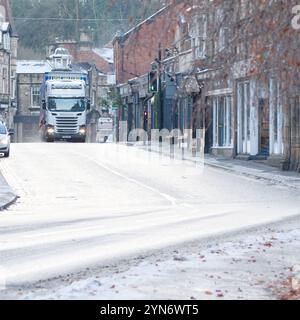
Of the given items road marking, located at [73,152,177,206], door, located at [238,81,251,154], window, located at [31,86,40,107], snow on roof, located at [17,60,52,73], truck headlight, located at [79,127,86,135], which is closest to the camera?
road marking, located at [73,152,177,206]

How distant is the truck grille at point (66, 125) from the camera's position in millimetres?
60719

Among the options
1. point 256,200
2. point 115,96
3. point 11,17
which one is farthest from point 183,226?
point 11,17

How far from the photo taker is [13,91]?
95312 millimetres

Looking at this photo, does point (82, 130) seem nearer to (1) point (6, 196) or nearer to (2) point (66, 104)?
(2) point (66, 104)

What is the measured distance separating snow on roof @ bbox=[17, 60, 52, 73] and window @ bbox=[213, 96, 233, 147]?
50.3 m

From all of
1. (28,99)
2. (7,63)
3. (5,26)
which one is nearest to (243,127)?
(5,26)

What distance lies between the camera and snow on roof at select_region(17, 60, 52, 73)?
9775 centimetres

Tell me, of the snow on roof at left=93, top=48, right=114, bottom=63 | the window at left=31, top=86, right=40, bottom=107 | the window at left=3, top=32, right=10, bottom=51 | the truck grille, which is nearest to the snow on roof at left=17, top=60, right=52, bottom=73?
the window at left=31, top=86, right=40, bottom=107

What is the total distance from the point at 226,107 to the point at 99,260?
108ft

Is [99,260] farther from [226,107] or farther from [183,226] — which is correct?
[226,107]

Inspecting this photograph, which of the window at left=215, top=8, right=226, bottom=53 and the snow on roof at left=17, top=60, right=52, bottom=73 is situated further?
the snow on roof at left=17, top=60, right=52, bottom=73

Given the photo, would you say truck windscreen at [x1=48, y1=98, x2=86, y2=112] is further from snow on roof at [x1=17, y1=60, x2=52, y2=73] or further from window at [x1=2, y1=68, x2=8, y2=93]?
snow on roof at [x1=17, y1=60, x2=52, y2=73]

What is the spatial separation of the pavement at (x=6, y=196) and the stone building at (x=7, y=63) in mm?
57213

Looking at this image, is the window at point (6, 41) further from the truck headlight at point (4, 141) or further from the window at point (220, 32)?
the window at point (220, 32)
